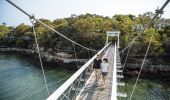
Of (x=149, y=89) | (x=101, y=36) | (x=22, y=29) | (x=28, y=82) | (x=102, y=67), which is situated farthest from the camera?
(x=22, y=29)

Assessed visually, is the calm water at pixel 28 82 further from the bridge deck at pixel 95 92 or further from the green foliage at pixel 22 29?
the green foliage at pixel 22 29

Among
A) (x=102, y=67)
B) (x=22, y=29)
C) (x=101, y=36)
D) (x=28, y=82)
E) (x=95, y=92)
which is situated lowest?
(x=28, y=82)

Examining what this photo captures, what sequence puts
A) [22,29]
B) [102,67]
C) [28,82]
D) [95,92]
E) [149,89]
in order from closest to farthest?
[95,92] < [102,67] < [149,89] < [28,82] < [22,29]

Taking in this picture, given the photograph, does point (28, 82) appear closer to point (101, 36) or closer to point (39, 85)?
point (39, 85)

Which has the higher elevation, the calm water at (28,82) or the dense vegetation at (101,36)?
the dense vegetation at (101,36)

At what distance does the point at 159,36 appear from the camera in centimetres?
3369

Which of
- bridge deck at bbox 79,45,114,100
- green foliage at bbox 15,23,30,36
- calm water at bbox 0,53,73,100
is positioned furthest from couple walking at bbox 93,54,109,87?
green foliage at bbox 15,23,30,36

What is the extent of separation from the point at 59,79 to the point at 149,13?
24.0 metres

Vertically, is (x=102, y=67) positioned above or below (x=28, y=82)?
above

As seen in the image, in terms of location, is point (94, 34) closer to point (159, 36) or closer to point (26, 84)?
point (159, 36)

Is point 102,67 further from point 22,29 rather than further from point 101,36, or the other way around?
point 22,29

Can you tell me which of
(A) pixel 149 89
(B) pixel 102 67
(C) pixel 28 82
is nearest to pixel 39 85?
(C) pixel 28 82

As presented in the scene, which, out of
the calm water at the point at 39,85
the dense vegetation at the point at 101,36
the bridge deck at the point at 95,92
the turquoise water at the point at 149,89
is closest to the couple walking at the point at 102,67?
the bridge deck at the point at 95,92

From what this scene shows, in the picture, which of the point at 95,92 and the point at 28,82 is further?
the point at 28,82
